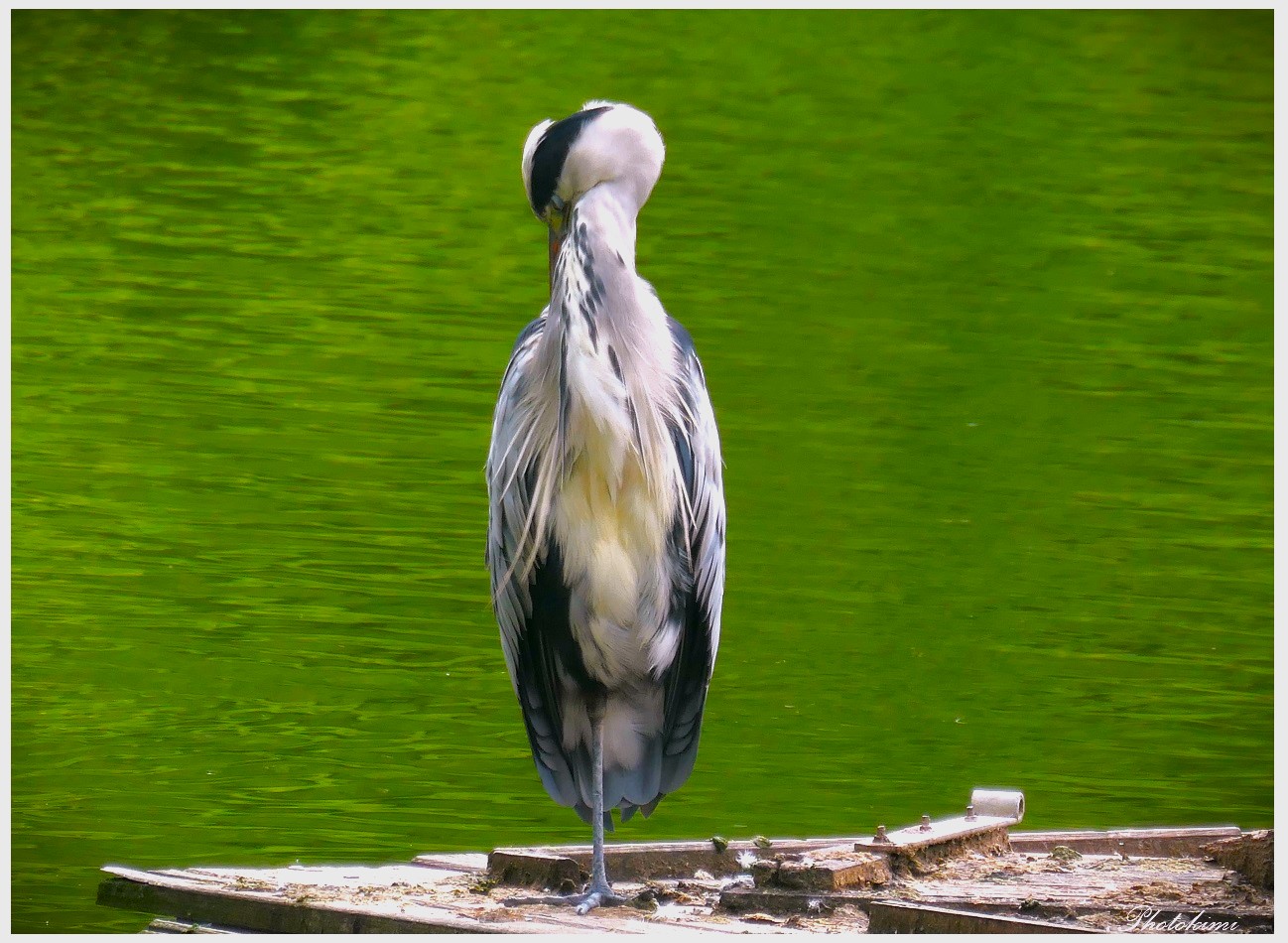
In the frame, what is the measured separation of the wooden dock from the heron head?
1.40m

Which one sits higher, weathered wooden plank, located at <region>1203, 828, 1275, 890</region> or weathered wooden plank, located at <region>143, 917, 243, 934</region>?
weathered wooden plank, located at <region>1203, 828, 1275, 890</region>

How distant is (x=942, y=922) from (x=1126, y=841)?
4.15 ft

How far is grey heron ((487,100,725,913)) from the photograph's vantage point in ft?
14.6

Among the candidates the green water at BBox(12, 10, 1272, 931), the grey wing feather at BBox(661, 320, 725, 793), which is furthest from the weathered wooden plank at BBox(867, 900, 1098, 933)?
the green water at BBox(12, 10, 1272, 931)

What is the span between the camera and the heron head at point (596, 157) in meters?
4.45

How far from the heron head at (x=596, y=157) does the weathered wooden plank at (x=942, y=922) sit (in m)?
1.54

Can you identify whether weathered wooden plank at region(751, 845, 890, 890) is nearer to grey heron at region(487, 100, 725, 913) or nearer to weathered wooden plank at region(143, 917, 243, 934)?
grey heron at region(487, 100, 725, 913)

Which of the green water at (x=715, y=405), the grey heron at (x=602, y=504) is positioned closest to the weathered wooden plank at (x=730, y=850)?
the grey heron at (x=602, y=504)

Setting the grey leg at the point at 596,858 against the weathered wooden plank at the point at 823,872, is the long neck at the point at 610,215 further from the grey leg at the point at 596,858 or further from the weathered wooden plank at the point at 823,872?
the weathered wooden plank at the point at 823,872

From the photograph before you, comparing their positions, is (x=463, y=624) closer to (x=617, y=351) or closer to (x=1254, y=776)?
(x=1254, y=776)

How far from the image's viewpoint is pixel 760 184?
1600 cm

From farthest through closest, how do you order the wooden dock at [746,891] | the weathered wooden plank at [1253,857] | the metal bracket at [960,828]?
1. the metal bracket at [960,828]
2. the weathered wooden plank at [1253,857]
3. the wooden dock at [746,891]

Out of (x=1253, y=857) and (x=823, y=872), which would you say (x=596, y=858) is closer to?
(x=823, y=872)

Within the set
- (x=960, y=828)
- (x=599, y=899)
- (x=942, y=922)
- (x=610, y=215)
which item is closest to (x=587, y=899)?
(x=599, y=899)
